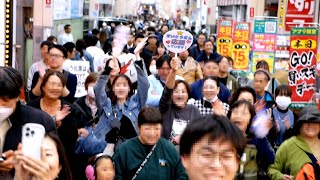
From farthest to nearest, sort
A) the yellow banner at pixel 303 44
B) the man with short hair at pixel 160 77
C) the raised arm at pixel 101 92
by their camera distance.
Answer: the yellow banner at pixel 303 44
the man with short hair at pixel 160 77
the raised arm at pixel 101 92

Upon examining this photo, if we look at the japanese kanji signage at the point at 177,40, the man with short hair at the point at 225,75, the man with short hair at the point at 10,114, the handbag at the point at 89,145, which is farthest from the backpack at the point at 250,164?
the man with short hair at the point at 225,75

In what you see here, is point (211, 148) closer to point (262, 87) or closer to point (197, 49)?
point (262, 87)

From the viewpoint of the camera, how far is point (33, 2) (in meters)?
19.3

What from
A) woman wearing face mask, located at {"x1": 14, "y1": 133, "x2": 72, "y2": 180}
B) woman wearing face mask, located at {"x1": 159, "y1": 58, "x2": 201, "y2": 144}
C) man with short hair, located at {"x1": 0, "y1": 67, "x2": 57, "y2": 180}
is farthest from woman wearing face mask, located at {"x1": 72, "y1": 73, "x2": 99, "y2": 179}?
woman wearing face mask, located at {"x1": 14, "y1": 133, "x2": 72, "y2": 180}

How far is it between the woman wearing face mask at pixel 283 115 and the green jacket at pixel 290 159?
5.69ft

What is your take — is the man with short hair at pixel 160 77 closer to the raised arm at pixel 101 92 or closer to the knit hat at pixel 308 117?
the raised arm at pixel 101 92

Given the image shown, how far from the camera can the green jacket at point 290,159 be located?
21.6 ft

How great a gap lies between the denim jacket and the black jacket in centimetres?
282

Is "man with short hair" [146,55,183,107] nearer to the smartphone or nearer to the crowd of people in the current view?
the crowd of people

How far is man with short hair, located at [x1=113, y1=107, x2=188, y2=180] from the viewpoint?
5.88 m

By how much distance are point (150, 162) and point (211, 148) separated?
A: 3.13 m

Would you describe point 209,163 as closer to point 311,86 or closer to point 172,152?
point 172,152

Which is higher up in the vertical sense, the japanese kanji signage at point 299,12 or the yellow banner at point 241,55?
the japanese kanji signage at point 299,12

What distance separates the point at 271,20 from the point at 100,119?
33.5 feet
